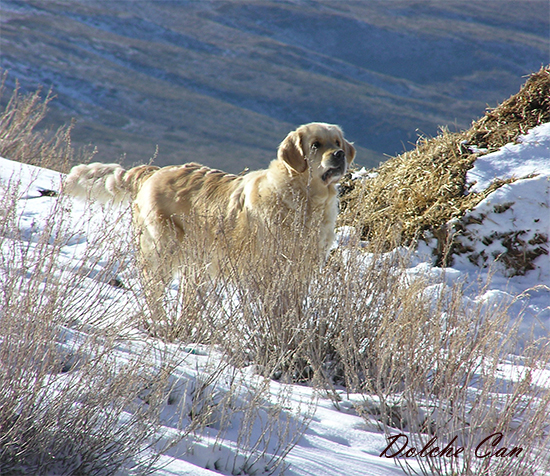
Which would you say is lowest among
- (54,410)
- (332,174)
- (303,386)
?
(303,386)

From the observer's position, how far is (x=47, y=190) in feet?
21.0

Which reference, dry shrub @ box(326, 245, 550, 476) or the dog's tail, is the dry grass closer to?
dry shrub @ box(326, 245, 550, 476)

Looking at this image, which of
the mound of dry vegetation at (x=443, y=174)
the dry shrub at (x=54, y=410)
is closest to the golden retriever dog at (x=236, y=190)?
the mound of dry vegetation at (x=443, y=174)

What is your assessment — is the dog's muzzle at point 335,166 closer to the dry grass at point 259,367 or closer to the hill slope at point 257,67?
the dry grass at point 259,367

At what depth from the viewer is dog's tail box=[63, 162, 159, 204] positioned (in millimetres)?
4578

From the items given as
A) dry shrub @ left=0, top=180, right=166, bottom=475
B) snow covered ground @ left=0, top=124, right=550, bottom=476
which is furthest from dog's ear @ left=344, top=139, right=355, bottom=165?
dry shrub @ left=0, top=180, right=166, bottom=475

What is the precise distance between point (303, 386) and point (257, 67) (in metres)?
120

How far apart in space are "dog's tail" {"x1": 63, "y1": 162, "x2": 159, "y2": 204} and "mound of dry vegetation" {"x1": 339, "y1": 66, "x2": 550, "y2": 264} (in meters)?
1.99

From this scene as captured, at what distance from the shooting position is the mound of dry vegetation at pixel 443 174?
5113 mm

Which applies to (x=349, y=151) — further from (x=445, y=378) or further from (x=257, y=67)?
(x=257, y=67)

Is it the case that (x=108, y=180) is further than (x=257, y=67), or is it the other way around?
(x=257, y=67)

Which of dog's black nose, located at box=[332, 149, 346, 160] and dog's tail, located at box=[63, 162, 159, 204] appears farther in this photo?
dog's tail, located at box=[63, 162, 159, 204]

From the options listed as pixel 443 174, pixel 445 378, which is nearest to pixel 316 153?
pixel 443 174

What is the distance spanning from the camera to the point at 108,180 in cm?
475
